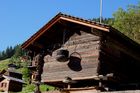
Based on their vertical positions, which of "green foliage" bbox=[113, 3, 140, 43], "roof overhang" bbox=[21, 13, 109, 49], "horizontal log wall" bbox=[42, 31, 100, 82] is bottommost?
"horizontal log wall" bbox=[42, 31, 100, 82]

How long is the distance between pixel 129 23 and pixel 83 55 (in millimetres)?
23623

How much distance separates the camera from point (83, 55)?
17.2 m

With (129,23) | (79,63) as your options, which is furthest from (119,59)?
(129,23)

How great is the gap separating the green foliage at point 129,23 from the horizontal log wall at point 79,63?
68.8 ft

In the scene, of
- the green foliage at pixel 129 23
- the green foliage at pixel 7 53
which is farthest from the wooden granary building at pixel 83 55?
the green foliage at pixel 7 53

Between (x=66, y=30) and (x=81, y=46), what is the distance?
1.55 meters

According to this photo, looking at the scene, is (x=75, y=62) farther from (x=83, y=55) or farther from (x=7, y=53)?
(x=7, y=53)

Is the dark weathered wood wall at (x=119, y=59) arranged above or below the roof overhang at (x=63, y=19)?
below

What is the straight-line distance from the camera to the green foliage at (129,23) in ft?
126

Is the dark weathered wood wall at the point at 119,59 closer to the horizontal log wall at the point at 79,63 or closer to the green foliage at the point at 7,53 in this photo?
the horizontal log wall at the point at 79,63

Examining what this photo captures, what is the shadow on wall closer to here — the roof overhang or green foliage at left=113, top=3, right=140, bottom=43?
the roof overhang

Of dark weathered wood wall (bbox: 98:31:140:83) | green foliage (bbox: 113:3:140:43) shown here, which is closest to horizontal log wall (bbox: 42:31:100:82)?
dark weathered wood wall (bbox: 98:31:140:83)

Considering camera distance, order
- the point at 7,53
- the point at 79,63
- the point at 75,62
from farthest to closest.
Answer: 1. the point at 7,53
2. the point at 75,62
3. the point at 79,63

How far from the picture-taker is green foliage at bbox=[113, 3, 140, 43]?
3844 cm
